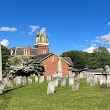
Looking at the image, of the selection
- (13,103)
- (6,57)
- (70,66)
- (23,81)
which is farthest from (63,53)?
(13,103)

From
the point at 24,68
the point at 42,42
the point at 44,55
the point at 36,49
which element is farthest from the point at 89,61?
the point at 24,68

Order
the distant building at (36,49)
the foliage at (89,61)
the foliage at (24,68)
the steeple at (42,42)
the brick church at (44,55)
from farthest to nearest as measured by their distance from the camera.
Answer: the steeple at (42,42), the foliage at (89,61), the distant building at (36,49), the brick church at (44,55), the foliage at (24,68)

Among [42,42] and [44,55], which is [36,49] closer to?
[42,42]

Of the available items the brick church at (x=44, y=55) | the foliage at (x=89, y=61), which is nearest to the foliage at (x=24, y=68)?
the brick church at (x=44, y=55)

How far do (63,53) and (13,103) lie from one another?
102m

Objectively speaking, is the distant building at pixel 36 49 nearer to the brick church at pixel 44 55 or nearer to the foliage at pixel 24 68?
the brick church at pixel 44 55

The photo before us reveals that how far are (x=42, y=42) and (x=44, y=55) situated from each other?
116ft

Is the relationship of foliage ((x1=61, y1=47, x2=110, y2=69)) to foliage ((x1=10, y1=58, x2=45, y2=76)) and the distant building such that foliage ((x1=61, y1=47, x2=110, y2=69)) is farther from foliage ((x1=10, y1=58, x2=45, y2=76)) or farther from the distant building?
foliage ((x1=10, y1=58, x2=45, y2=76))

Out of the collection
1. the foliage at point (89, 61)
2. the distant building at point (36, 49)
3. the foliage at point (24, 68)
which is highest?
the distant building at point (36, 49)

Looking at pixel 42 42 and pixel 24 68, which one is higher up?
pixel 42 42

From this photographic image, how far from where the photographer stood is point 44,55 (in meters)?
77.8

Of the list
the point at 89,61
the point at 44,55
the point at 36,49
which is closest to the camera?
the point at 44,55

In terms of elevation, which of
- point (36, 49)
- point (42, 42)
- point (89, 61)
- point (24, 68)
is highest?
point (42, 42)

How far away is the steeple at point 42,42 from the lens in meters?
109
